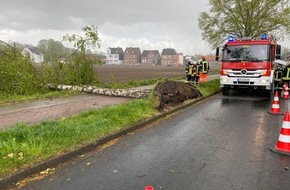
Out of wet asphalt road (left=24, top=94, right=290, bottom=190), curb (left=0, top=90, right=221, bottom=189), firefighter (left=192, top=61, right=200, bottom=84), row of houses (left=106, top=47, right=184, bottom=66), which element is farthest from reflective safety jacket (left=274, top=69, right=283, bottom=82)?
row of houses (left=106, top=47, right=184, bottom=66)

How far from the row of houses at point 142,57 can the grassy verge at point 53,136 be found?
137314 mm

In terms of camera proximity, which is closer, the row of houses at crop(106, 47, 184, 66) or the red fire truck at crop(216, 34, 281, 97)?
the red fire truck at crop(216, 34, 281, 97)

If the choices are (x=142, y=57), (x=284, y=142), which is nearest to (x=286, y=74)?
(x=284, y=142)

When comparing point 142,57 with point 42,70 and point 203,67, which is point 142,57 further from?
point 42,70

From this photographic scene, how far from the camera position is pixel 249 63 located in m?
14.5

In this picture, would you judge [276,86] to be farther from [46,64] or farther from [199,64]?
[46,64]

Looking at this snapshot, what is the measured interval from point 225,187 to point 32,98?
33.9 feet

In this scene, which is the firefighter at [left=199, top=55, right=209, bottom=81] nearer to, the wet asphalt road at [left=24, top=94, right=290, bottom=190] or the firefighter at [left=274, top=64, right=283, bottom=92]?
the firefighter at [left=274, top=64, right=283, bottom=92]

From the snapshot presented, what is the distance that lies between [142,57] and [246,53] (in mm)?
135542

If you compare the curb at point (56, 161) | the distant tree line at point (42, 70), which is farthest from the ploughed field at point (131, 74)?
the curb at point (56, 161)

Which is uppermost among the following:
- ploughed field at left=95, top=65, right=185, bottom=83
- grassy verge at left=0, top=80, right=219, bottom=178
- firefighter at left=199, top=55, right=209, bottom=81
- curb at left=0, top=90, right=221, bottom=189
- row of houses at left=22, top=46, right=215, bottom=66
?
row of houses at left=22, top=46, right=215, bottom=66

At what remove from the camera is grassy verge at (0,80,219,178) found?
4910mm

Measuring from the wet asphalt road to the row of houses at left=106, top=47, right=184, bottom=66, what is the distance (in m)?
138

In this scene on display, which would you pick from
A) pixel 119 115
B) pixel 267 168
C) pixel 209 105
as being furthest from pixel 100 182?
pixel 209 105
